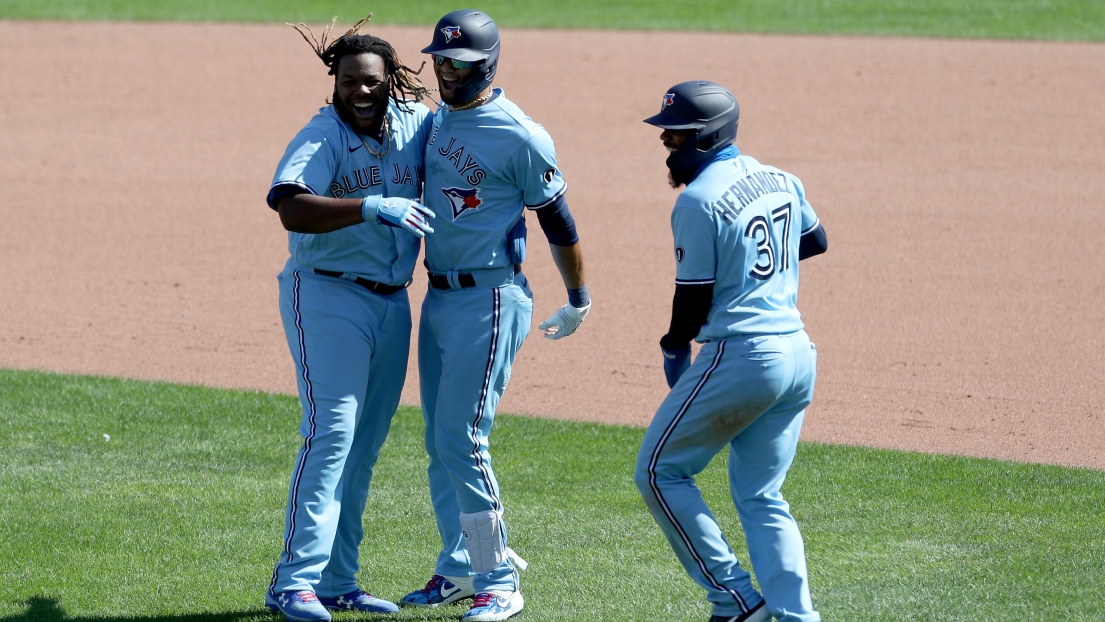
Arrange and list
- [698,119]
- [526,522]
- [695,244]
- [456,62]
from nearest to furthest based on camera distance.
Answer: [695,244]
[698,119]
[456,62]
[526,522]

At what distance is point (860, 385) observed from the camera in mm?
8242

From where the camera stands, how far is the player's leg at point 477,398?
472 cm

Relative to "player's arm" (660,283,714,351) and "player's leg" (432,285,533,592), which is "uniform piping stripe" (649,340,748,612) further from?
"player's leg" (432,285,533,592)

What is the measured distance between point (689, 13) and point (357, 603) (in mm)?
15378

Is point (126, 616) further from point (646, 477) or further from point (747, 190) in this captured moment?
point (747, 190)

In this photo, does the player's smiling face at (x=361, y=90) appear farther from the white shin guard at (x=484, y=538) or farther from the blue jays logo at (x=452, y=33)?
the white shin guard at (x=484, y=538)

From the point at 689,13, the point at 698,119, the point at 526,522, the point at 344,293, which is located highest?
the point at 689,13

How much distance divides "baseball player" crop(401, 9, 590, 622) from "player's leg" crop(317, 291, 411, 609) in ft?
0.51

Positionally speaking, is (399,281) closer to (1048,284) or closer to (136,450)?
(136,450)

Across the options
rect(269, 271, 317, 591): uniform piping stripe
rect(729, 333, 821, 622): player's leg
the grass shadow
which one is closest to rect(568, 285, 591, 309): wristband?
rect(729, 333, 821, 622): player's leg

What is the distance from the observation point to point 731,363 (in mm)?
4227

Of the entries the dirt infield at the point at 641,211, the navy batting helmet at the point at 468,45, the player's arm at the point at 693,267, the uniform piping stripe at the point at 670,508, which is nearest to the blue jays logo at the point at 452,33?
the navy batting helmet at the point at 468,45

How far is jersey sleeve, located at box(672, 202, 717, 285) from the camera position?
4.15m

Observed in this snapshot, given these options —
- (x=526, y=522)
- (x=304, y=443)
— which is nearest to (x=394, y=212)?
→ (x=304, y=443)
